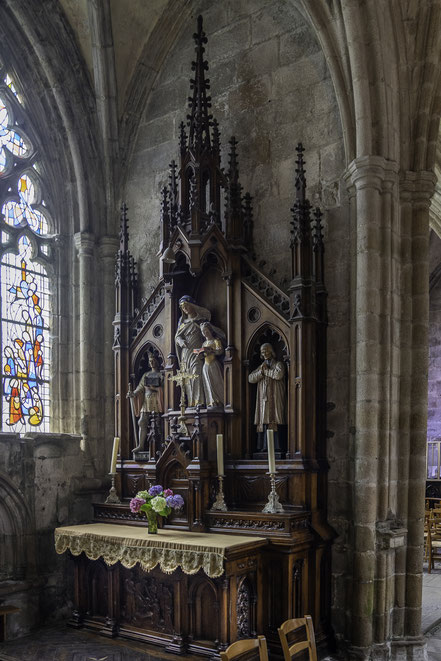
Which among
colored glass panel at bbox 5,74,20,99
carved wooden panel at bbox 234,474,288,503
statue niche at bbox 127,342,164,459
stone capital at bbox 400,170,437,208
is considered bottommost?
carved wooden panel at bbox 234,474,288,503

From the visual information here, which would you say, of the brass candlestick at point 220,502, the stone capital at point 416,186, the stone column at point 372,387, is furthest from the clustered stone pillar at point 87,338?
the stone capital at point 416,186

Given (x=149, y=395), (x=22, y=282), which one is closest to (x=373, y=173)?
(x=149, y=395)

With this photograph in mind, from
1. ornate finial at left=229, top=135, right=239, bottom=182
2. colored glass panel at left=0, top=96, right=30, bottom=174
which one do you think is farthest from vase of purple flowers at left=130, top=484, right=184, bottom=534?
colored glass panel at left=0, top=96, right=30, bottom=174

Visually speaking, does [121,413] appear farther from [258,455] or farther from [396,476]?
[396,476]

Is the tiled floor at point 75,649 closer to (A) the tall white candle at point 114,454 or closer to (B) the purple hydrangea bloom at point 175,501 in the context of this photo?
(B) the purple hydrangea bloom at point 175,501

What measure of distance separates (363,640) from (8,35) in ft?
29.4

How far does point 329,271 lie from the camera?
8227mm

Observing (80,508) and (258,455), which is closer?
(258,455)

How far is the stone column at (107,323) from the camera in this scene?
10.0 meters

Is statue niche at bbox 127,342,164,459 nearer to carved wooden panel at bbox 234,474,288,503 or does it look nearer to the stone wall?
the stone wall

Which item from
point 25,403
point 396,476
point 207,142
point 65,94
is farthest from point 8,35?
point 396,476

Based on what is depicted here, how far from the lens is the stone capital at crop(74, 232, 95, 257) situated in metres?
10.1

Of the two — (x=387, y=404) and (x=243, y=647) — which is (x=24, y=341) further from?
(x=243, y=647)

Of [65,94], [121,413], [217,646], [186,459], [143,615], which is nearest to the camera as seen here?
[217,646]
